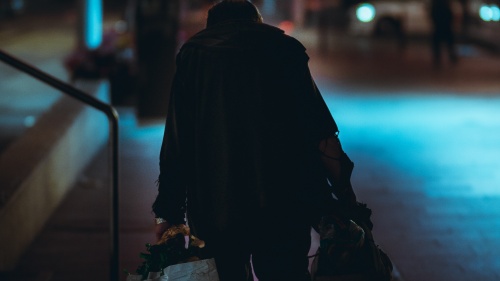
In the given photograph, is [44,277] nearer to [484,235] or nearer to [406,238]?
[406,238]

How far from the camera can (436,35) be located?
694 inches

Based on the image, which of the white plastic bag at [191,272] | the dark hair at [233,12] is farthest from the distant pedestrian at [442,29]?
the white plastic bag at [191,272]

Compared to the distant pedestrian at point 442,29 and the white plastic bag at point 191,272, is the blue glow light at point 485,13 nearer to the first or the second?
the distant pedestrian at point 442,29

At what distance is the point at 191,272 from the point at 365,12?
2011cm

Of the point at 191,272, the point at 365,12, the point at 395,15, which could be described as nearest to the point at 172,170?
the point at 191,272

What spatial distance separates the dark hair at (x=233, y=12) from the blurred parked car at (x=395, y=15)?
59.1ft

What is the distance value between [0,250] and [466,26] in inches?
739

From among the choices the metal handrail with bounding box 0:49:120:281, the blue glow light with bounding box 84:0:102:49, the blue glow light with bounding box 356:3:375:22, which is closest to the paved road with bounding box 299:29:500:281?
the metal handrail with bounding box 0:49:120:281

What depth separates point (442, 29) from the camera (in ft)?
58.1

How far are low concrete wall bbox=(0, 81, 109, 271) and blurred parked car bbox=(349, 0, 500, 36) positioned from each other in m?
13.4

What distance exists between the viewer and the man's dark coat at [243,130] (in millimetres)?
3406

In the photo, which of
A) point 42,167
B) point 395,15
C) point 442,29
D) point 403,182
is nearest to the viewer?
point 42,167

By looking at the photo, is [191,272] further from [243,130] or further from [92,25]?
[92,25]

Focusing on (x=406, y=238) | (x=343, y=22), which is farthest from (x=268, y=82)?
(x=343, y=22)
